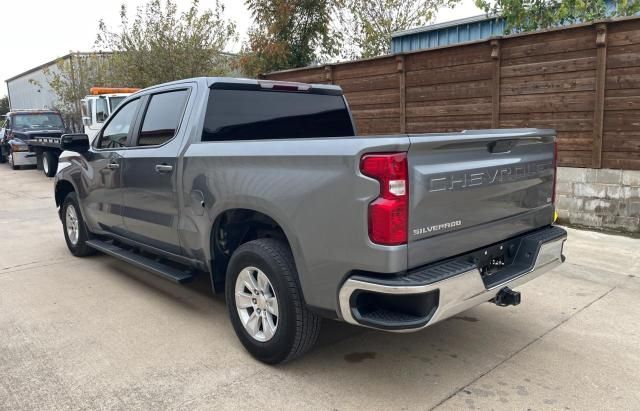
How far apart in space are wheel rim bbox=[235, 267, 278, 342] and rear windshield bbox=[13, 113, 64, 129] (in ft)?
58.6

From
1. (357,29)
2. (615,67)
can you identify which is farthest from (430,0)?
(615,67)

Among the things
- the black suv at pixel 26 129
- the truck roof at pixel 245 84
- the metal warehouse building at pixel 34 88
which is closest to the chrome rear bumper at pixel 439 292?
the truck roof at pixel 245 84

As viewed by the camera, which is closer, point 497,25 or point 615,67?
point 615,67

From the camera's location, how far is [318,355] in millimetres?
3633

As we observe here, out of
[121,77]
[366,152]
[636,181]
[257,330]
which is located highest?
[121,77]

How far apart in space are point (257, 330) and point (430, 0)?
17.7 m

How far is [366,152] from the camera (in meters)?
2.67

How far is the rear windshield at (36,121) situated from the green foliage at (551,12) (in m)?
16.1

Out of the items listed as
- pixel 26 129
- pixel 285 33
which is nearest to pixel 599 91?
pixel 285 33

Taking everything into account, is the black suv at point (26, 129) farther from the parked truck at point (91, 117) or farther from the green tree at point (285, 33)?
the green tree at point (285, 33)

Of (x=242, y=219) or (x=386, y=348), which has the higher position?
(x=242, y=219)

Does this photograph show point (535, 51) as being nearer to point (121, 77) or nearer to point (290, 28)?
point (290, 28)

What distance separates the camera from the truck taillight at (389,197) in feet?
8.67

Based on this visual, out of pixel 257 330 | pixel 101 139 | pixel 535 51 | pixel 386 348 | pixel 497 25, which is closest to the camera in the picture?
pixel 257 330
